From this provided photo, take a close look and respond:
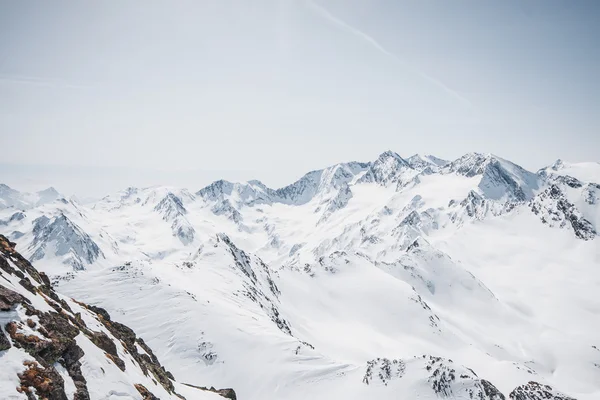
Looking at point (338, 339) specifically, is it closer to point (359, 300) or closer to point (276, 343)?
point (359, 300)

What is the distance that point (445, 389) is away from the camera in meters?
55.9

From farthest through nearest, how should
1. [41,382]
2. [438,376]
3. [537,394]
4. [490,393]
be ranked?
[537,394] < [490,393] < [438,376] < [41,382]

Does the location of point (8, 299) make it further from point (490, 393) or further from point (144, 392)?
point (490, 393)

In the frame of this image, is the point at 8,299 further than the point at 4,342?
Yes

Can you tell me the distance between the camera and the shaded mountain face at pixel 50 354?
16.4 m

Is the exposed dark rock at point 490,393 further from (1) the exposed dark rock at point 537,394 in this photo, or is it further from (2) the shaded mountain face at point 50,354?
(2) the shaded mountain face at point 50,354

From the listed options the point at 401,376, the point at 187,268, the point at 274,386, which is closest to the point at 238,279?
the point at 187,268

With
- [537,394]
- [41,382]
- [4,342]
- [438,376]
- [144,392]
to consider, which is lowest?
[537,394]

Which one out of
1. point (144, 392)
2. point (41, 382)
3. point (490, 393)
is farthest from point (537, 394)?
point (41, 382)

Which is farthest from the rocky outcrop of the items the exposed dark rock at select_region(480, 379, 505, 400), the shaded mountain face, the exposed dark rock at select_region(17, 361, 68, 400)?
the exposed dark rock at select_region(17, 361, 68, 400)

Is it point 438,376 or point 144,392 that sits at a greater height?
point 144,392

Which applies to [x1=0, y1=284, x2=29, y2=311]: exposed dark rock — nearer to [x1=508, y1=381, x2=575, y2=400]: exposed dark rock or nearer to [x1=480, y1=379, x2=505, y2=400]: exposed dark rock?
[x1=480, y1=379, x2=505, y2=400]: exposed dark rock

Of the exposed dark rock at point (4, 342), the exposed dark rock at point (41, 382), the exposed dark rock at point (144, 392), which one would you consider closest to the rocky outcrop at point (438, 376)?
the exposed dark rock at point (144, 392)

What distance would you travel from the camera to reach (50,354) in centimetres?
1892
